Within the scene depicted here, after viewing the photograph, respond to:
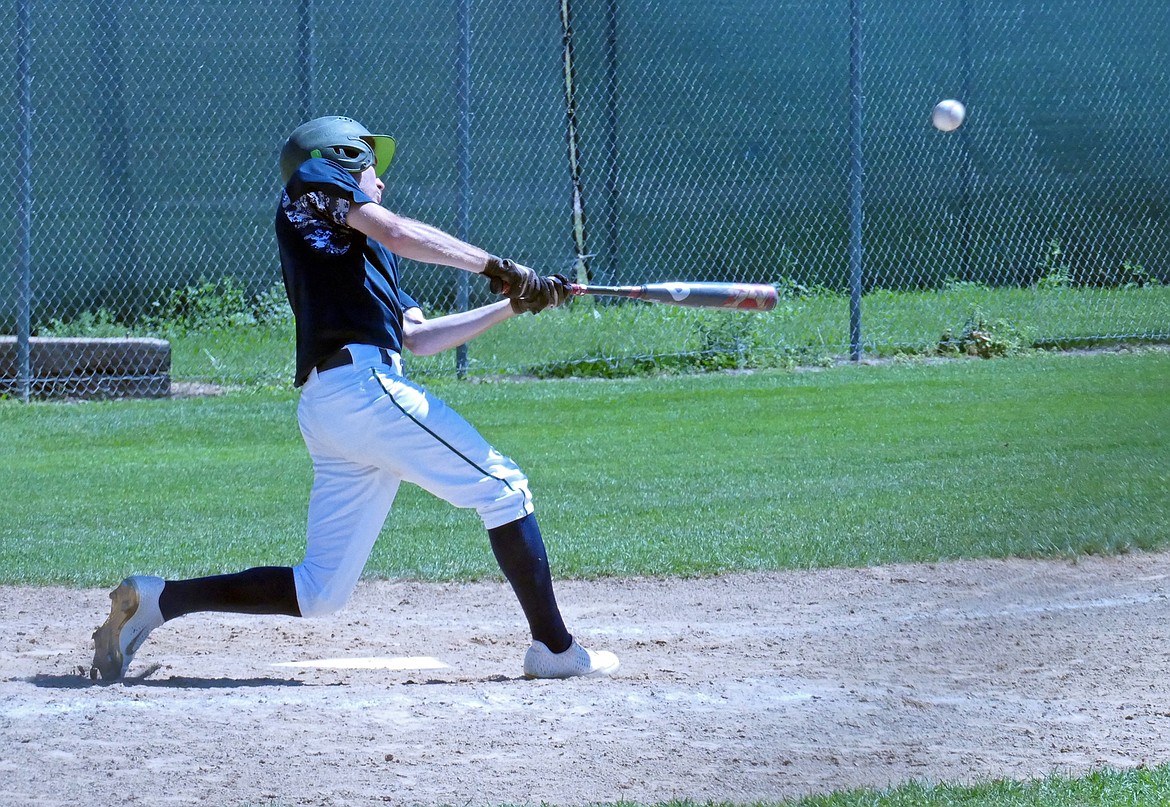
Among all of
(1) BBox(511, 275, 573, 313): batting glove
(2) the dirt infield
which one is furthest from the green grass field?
(1) BBox(511, 275, 573, 313): batting glove

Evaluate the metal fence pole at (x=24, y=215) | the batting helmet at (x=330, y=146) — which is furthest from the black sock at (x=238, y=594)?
the metal fence pole at (x=24, y=215)

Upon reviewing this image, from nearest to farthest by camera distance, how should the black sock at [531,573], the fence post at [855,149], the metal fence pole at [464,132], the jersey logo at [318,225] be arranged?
1. the jersey logo at [318,225]
2. the black sock at [531,573]
3. the metal fence pole at [464,132]
4. the fence post at [855,149]

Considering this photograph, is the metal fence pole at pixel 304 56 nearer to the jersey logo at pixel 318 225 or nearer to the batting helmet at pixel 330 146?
the batting helmet at pixel 330 146

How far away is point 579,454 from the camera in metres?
8.80

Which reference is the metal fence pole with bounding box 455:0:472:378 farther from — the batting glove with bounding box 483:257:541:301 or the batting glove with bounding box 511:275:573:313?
the batting glove with bounding box 483:257:541:301

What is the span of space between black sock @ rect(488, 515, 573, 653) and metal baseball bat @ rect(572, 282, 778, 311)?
1.09 metres

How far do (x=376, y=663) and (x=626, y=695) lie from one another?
1.09 metres

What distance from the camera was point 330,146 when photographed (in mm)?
4332

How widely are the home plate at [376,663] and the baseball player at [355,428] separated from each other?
18.3 inches

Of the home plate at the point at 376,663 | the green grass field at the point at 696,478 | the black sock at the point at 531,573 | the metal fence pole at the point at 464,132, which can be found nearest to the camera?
the black sock at the point at 531,573

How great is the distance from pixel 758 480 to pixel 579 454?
135 centimetres

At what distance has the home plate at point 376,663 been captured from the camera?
4.77 m

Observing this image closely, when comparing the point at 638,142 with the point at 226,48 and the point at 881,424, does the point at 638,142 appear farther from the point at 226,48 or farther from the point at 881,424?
the point at 881,424

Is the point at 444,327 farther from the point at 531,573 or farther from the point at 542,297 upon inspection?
the point at 531,573
